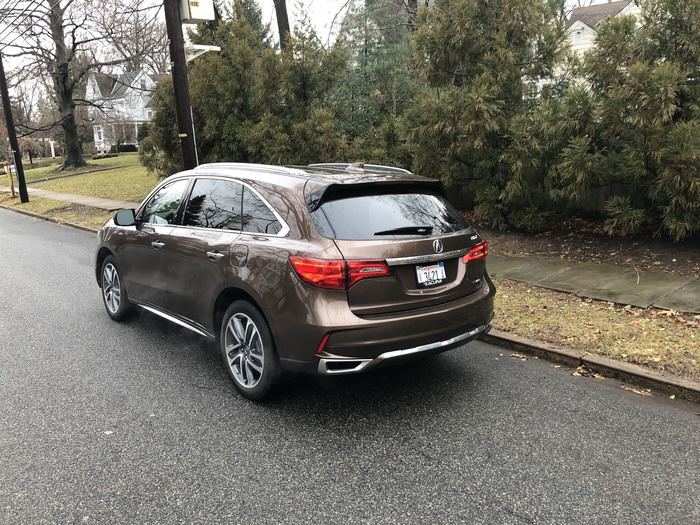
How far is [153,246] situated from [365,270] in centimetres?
250

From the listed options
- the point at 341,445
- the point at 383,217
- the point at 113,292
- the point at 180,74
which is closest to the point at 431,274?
→ the point at 383,217

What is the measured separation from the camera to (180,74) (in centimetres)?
1039

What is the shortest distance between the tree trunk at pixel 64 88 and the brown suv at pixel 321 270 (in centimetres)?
3152

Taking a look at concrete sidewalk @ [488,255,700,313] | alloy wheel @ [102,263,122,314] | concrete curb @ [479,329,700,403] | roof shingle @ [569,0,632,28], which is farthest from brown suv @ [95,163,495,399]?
roof shingle @ [569,0,632,28]

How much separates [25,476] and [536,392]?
3385 millimetres

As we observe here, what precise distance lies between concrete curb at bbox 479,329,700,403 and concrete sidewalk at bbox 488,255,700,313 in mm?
1493

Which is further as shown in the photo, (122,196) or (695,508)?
(122,196)

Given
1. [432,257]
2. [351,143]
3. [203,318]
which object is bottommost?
[203,318]

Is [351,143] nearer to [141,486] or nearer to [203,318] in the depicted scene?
[203,318]

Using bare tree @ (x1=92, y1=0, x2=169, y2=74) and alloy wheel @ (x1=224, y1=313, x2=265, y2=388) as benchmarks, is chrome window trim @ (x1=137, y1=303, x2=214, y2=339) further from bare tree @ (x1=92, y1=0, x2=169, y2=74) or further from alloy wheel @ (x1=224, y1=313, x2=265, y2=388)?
bare tree @ (x1=92, y1=0, x2=169, y2=74)

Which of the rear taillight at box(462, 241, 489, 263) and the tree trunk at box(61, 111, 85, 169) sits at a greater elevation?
the tree trunk at box(61, 111, 85, 169)

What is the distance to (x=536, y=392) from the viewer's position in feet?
14.4

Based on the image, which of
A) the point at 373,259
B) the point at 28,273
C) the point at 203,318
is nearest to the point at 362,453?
the point at 373,259

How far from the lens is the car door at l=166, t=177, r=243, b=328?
4484mm
